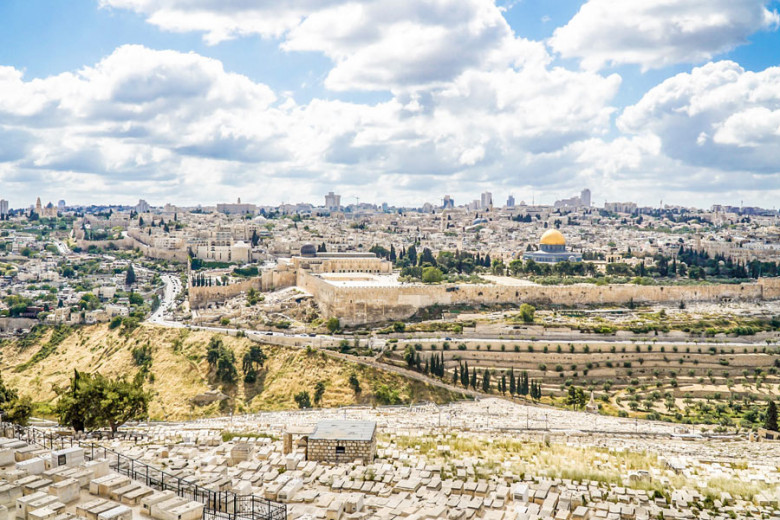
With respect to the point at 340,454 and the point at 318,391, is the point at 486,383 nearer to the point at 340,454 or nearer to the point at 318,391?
the point at 318,391

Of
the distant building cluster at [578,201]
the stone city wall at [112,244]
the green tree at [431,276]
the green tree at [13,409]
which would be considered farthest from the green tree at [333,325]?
the distant building cluster at [578,201]

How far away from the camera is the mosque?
57.1 metres

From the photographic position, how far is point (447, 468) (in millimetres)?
14930

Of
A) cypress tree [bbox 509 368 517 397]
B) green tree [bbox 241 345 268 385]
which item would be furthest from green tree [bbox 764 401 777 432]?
green tree [bbox 241 345 268 385]

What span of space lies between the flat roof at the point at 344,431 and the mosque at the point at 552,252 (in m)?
42.3

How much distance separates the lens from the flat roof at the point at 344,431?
15484mm

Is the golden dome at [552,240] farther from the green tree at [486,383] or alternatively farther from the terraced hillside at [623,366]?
the green tree at [486,383]

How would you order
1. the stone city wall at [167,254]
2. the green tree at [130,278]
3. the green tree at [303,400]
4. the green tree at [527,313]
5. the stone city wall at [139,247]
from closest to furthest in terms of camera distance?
the green tree at [303,400] → the green tree at [527,313] → the green tree at [130,278] → the stone city wall at [167,254] → the stone city wall at [139,247]

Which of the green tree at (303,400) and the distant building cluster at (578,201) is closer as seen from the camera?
the green tree at (303,400)

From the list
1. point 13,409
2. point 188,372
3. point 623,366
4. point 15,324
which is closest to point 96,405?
point 13,409

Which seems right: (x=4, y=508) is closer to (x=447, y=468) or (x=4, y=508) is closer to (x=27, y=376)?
(x=447, y=468)

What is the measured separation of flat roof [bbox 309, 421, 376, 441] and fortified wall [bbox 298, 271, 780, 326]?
19.1 m

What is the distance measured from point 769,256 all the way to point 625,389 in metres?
41.9

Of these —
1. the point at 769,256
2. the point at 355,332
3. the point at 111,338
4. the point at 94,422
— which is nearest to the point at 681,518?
the point at 94,422
